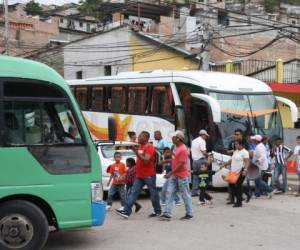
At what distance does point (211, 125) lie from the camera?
1569 cm

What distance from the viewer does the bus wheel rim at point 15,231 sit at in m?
7.57

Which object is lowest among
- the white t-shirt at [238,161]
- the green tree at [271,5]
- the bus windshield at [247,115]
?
the white t-shirt at [238,161]

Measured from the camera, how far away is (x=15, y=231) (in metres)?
7.61

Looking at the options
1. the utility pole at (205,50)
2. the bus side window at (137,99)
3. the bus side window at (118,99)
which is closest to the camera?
the bus side window at (137,99)

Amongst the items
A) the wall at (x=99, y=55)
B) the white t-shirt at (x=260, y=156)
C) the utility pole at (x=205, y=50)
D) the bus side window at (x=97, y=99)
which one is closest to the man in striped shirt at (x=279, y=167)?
the white t-shirt at (x=260, y=156)

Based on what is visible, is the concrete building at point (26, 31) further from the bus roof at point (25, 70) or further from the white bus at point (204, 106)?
the bus roof at point (25, 70)

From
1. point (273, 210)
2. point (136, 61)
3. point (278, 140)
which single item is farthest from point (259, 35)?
point (273, 210)

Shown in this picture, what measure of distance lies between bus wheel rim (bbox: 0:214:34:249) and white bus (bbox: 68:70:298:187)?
8.30 metres

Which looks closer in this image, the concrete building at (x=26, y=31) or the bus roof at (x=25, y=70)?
the bus roof at (x=25, y=70)

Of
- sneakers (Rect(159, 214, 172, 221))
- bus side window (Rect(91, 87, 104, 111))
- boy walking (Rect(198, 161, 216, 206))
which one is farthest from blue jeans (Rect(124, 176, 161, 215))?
bus side window (Rect(91, 87, 104, 111))

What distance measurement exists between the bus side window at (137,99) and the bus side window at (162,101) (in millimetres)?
577

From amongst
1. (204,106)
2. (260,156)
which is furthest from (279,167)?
(204,106)

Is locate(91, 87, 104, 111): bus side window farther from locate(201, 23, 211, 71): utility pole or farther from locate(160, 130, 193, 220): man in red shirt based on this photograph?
locate(160, 130, 193, 220): man in red shirt

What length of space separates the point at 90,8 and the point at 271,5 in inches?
709
